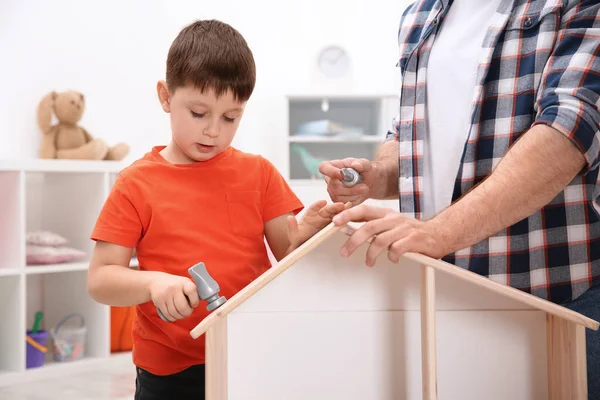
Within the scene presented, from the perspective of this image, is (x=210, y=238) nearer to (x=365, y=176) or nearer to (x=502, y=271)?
(x=365, y=176)

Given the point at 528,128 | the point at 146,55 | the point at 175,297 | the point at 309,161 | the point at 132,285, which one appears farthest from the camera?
the point at 309,161

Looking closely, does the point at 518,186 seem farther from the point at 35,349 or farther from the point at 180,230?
the point at 35,349

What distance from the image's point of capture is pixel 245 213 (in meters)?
1.36

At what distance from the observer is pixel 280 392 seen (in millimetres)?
1042

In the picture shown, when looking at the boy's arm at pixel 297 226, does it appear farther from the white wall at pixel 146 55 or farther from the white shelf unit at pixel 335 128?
the white shelf unit at pixel 335 128

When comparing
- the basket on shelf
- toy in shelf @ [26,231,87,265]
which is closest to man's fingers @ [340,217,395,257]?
toy in shelf @ [26,231,87,265]

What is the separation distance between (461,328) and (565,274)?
1.02ft

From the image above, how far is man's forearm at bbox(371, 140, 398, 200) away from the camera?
160 cm

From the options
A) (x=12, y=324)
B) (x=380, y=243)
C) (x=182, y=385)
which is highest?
(x=380, y=243)

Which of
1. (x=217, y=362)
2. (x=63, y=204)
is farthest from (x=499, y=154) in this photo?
(x=63, y=204)

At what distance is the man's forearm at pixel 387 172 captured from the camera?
5.24 ft

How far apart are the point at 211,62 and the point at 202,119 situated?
0.10m

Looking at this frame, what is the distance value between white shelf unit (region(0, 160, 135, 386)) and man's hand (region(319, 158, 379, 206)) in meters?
2.70

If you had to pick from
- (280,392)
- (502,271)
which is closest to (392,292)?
(280,392)
